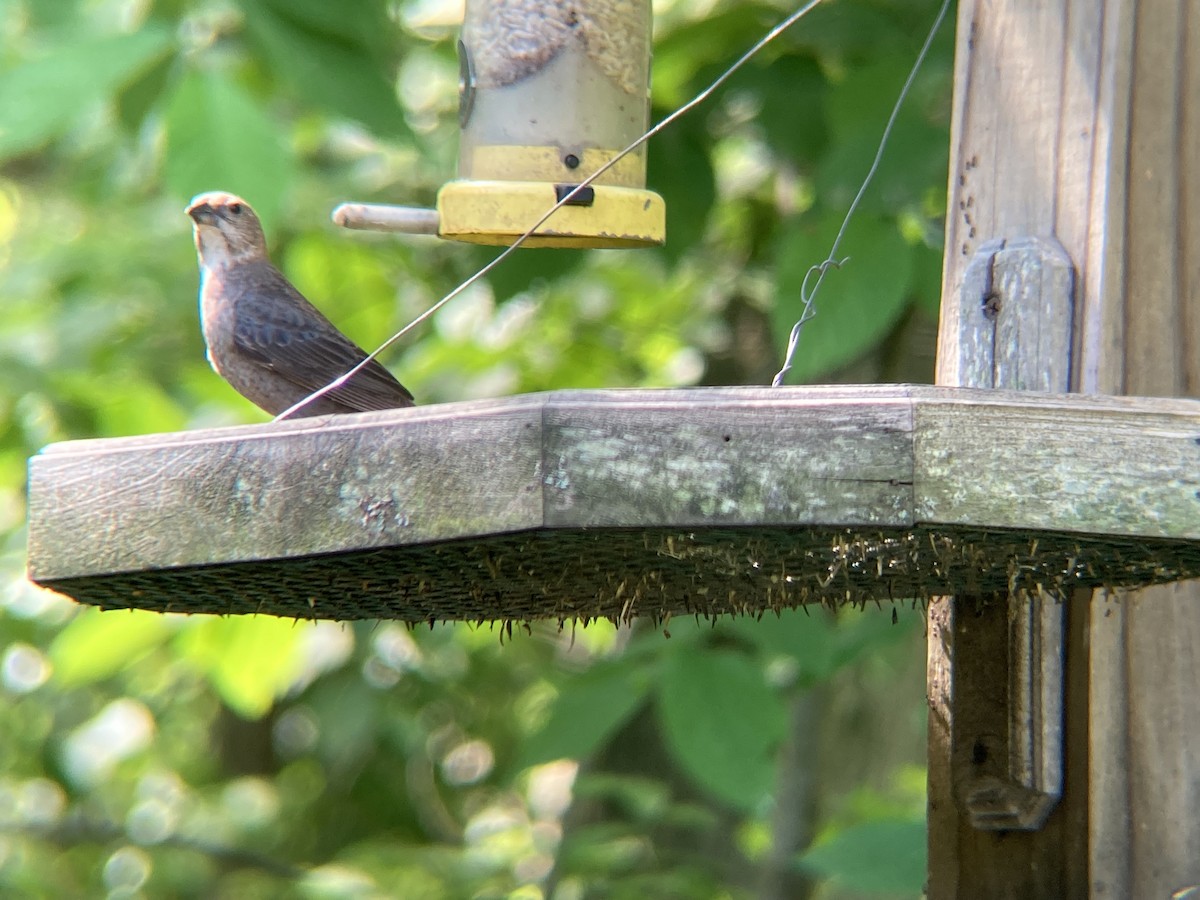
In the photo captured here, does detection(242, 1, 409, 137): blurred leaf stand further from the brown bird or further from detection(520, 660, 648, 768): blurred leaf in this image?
detection(520, 660, 648, 768): blurred leaf

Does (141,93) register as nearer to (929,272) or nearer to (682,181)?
(682,181)

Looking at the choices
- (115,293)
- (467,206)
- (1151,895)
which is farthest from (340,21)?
(1151,895)

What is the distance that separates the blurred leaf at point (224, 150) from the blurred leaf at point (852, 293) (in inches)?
43.3

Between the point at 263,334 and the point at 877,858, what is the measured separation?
5.88ft

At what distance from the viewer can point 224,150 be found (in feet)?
9.63

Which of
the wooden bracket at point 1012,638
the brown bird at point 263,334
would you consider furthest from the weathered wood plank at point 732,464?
the brown bird at point 263,334

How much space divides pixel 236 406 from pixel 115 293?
932 millimetres

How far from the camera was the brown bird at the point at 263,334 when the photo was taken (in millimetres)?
3332

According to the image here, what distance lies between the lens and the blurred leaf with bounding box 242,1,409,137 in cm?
303

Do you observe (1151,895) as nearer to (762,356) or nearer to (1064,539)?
(1064,539)

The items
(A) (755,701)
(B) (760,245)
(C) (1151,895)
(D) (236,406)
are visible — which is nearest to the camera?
(C) (1151,895)

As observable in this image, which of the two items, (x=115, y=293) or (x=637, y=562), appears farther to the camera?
(x=115, y=293)

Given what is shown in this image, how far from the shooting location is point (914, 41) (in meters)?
3.32

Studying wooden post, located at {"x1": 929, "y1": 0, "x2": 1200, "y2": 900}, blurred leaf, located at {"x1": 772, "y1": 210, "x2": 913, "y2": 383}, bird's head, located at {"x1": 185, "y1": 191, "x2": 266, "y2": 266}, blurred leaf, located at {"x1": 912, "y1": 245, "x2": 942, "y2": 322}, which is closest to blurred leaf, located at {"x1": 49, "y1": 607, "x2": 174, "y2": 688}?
bird's head, located at {"x1": 185, "y1": 191, "x2": 266, "y2": 266}
